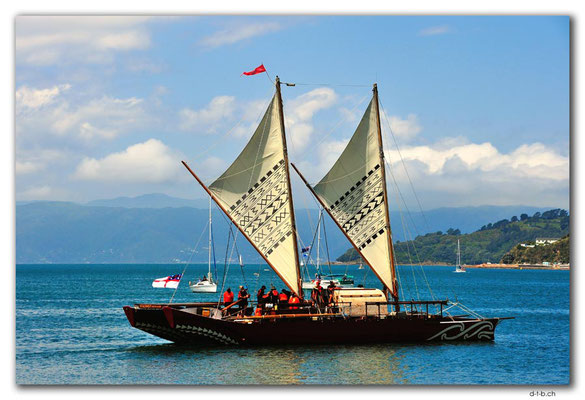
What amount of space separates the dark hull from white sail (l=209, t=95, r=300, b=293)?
2.22 m

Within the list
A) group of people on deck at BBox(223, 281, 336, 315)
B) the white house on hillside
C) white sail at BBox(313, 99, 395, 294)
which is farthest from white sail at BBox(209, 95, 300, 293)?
the white house on hillside

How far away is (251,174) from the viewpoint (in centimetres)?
3725

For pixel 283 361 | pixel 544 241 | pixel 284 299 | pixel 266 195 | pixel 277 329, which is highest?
pixel 266 195

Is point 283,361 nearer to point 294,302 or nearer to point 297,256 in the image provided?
point 294,302

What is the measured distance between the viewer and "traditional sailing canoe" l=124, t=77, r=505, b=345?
35562 millimetres

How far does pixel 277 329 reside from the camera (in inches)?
1398

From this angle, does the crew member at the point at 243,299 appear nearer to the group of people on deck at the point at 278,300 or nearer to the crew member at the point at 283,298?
the group of people on deck at the point at 278,300

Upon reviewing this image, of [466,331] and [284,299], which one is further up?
[284,299]

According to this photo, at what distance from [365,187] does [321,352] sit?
833 centimetres

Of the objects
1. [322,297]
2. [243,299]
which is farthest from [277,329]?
[322,297]

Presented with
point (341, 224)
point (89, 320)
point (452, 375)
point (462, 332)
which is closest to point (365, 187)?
point (341, 224)

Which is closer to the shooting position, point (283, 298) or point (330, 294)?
point (283, 298)

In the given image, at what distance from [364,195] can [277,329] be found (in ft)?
24.8
